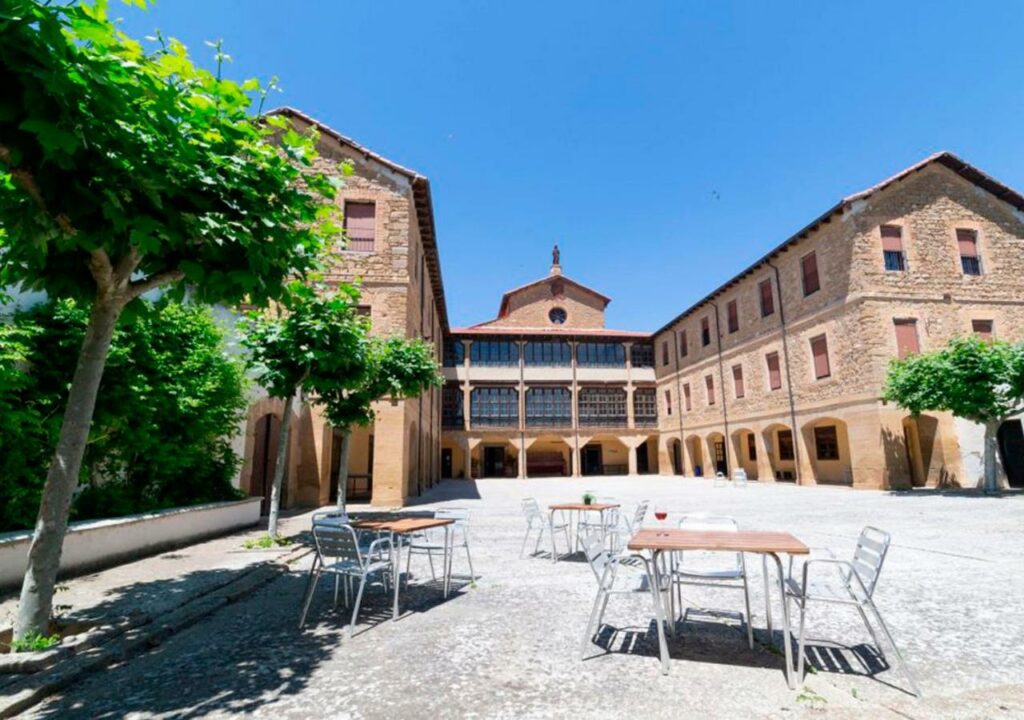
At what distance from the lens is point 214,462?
902 cm

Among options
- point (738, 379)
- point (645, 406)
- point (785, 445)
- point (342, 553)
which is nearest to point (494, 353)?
point (645, 406)

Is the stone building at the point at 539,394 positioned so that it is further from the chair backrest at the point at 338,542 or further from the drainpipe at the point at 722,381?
the chair backrest at the point at 338,542

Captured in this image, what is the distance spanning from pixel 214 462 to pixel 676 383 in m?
24.1

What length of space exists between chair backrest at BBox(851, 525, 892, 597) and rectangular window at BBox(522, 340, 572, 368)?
26023mm

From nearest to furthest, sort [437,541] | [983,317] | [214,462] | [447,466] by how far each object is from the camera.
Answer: [437,541] < [214,462] < [983,317] < [447,466]

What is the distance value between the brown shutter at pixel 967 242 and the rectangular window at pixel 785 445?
9.05m

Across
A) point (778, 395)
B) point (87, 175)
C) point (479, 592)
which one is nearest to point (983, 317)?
point (778, 395)

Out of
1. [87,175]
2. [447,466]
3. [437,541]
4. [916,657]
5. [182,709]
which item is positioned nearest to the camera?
[182,709]

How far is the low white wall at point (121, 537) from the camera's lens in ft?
15.7

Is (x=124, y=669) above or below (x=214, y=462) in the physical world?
below

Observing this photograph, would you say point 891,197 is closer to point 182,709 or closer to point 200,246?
point 200,246

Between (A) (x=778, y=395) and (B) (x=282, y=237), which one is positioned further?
(A) (x=778, y=395)

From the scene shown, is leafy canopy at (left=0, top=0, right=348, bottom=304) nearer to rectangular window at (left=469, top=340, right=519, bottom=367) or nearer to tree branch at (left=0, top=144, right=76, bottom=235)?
tree branch at (left=0, top=144, right=76, bottom=235)

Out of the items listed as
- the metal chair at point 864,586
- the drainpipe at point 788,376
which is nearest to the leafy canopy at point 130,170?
the metal chair at point 864,586
